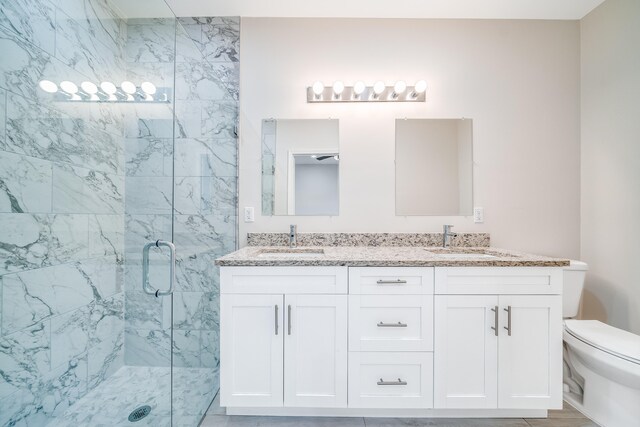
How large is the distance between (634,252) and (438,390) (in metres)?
1.45

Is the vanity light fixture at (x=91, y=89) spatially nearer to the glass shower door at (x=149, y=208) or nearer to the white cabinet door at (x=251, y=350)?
the glass shower door at (x=149, y=208)

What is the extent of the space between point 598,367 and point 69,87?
297 cm

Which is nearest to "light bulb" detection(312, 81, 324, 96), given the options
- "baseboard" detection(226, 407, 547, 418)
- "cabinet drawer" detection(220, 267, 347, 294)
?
"cabinet drawer" detection(220, 267, 347, 294)

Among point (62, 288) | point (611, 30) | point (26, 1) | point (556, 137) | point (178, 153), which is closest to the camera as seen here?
point (26, 1)

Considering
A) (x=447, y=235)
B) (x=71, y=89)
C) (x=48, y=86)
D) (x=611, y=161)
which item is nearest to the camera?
(x=48, y=86)

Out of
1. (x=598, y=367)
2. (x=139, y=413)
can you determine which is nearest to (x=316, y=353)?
(x=139, y=413)

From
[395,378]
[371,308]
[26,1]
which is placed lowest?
[395,378]

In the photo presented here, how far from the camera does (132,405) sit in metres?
1.42

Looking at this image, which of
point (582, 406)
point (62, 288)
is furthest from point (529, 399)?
point (62, 288)

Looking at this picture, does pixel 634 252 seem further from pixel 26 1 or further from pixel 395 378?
pixel 26 1

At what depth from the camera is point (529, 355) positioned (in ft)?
4.70

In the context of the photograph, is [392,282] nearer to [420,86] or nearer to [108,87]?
[420,86]

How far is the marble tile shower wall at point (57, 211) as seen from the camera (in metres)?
1.16

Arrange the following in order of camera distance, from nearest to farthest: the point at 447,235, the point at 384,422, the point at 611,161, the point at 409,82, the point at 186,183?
the point at 384,422 → the point at 186,183 → the point at 611,161 → the point at 447,235 → the point at 409,82
